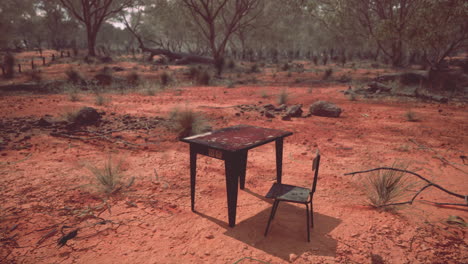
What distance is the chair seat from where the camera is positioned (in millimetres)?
2689

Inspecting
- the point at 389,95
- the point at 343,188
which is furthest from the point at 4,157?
the point at 389,95

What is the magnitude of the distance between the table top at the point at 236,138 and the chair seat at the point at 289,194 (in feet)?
1.73

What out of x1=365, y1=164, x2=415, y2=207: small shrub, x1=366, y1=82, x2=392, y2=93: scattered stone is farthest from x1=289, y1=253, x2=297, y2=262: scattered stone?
x1=366, y1=82, x2=392, y2=93: scattered stone

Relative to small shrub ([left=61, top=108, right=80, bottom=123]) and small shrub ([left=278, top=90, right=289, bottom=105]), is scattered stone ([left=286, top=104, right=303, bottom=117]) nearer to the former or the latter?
small shrub ([left=278, top=90, right=289, bottom=105])

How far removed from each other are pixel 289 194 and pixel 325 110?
19.6ft

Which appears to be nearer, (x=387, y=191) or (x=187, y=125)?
(x=387, y=191)

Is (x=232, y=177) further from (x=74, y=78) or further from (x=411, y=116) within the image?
(x=74, y=78)

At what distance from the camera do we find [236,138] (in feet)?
10.5

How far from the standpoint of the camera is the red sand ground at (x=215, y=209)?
2.62 m

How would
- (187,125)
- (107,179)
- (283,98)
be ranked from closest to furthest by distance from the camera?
1. (107,179)
2. (187,125)
3. (283,98)

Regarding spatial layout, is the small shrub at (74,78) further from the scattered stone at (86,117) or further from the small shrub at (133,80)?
the scattered stone at (86,117)

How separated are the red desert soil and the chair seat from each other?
40 centimetres

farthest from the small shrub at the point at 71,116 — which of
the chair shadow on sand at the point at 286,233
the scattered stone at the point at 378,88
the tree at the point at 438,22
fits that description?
the tree at the point at 438,22

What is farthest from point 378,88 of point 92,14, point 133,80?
point 92,14
